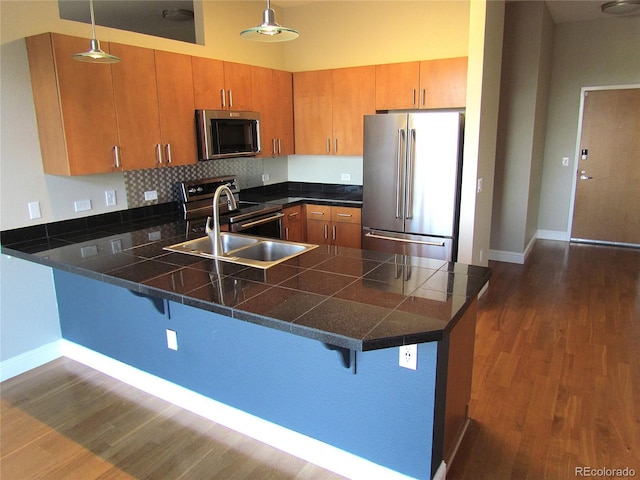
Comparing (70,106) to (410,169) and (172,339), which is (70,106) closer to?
(172,339)

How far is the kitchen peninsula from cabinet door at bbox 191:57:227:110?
142 cm

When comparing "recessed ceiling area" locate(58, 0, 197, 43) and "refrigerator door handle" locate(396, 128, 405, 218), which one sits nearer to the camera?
"refrigerator door handle" locate(396, 128, 405, 218)

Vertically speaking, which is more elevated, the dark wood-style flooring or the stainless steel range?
the stainless steel range

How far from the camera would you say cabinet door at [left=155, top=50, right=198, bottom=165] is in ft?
11.4

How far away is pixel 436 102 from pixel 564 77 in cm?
302

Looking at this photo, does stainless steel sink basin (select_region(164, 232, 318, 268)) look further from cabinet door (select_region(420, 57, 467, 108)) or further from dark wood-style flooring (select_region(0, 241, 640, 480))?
cabinet door (select_region(420, 57, 467, 108))

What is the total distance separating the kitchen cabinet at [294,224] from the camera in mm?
4454

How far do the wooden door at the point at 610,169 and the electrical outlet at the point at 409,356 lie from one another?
5.60m

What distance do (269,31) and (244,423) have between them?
80.3 inches

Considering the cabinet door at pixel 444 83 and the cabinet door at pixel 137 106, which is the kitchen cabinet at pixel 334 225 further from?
the cabinet door at pixel 137 106

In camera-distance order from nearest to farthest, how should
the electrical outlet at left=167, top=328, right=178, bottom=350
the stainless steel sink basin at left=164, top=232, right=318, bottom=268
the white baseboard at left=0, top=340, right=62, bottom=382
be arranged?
the electrical outlet at left=167, top=328, right=178, bottom=350 < the stainless steel sink basin at left=164, top=232, right=318, bottom=268 < the white baseboard at left=0, top=340, right=62, bottom=382

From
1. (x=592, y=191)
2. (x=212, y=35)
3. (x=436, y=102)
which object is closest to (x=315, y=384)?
(x=436, y=102)

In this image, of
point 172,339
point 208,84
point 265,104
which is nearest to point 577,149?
point 265,104

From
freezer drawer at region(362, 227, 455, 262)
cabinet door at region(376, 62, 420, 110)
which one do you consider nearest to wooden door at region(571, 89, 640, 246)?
cabinet door at region(376, 62, 420, 110)
